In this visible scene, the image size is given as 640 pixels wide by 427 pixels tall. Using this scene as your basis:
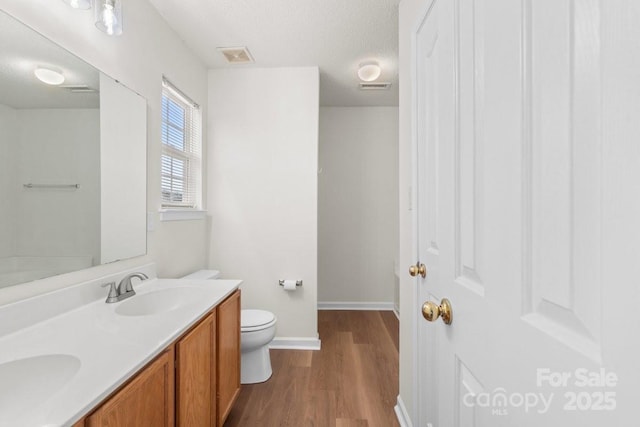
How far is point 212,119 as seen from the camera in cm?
263

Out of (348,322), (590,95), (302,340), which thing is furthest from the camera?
(348,322)

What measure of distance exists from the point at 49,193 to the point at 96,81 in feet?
1.94

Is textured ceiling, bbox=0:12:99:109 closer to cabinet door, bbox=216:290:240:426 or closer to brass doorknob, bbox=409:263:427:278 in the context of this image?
cabinet door, bbox=216:290:240:426

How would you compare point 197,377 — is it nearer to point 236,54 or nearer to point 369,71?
point 236,54

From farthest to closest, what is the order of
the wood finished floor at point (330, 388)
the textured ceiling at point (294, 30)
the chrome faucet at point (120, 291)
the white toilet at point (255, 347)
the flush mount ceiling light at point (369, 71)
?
the flush mount ceiling light at point (369, 71)
the white toilet at point (255, 347)
the textured ceiling at point (294, 30)
the wood finished floor at point (330, 388)
the chrome faucet at point (120, 291)

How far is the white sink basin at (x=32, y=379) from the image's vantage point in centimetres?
77

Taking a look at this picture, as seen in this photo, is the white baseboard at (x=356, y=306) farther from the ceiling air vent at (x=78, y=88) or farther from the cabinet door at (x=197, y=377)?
Result: the ceiling air vent at (x=78, y=88)

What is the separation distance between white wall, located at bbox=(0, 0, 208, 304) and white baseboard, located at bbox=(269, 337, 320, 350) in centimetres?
98

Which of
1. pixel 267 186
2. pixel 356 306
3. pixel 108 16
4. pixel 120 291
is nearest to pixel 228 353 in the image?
pixel 120 291

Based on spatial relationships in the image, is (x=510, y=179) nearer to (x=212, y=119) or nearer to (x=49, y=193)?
(x=49, y=193)

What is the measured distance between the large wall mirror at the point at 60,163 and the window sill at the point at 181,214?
279mm

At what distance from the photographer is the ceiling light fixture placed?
1.25 metres

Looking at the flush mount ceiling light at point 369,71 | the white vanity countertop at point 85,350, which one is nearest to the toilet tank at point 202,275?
the white vanity countertop at point 85,350

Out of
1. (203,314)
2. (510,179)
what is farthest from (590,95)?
(203,314)
